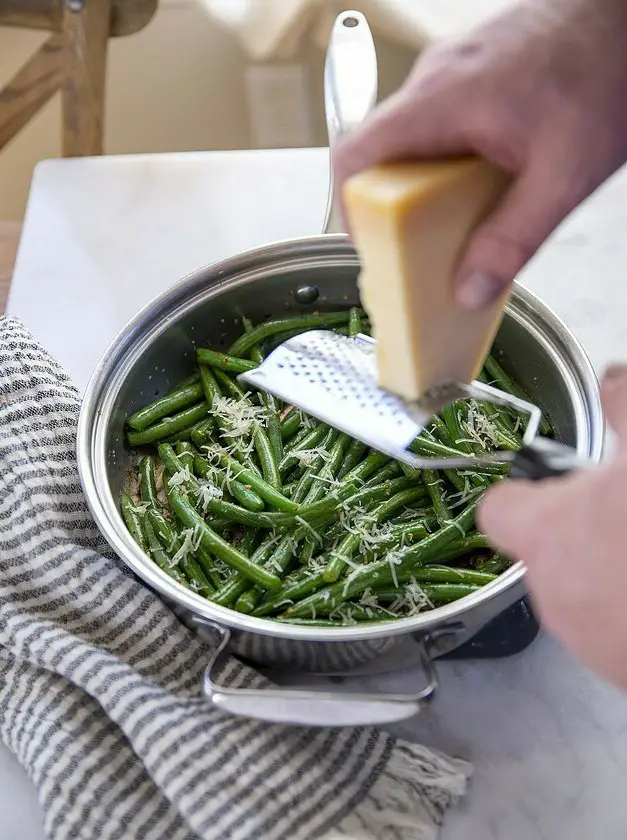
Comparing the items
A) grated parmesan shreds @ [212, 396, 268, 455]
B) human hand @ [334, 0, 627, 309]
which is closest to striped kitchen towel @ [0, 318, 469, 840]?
grated parmesan shreds @ [212, 396, 268, 455]

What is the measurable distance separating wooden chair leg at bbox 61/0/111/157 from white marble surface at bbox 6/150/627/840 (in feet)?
0.73

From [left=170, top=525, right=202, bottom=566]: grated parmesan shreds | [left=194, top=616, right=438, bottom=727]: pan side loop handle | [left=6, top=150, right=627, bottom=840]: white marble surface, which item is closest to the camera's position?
[left=194, top=616, right=438, bottom=727]: pan side loop handle

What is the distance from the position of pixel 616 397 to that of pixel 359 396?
390 millimetres

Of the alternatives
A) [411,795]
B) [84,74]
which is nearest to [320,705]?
[411,795]

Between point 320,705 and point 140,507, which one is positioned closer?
point 320,705

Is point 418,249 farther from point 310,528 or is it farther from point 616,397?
point 310,528

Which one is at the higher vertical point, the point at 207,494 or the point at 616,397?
the point at 616,397

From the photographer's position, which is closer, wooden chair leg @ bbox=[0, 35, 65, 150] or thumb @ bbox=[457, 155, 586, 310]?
thumb @ bbox=[457, 155, 586, 310]

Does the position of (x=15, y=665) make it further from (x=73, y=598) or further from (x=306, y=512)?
(x=306, y=512)

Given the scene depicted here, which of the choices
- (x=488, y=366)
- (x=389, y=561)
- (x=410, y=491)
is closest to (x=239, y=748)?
(x=389, y=561)

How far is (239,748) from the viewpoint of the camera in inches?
37.9

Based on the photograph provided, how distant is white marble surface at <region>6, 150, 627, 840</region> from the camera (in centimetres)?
104

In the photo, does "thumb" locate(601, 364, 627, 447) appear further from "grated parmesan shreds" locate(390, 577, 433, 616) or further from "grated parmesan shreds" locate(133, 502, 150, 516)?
"grated parmesan shreds" locate(133, 502, 150, 516)

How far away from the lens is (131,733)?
3.18ft
